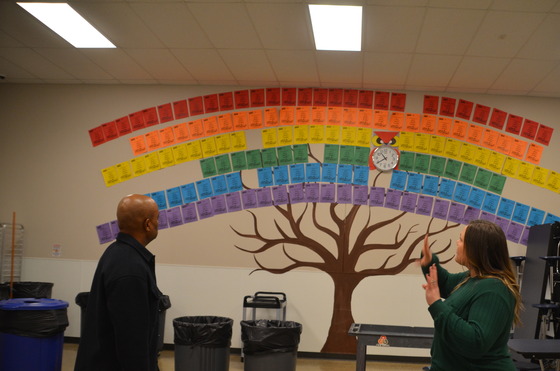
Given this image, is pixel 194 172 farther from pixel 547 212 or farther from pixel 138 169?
pixel 547 212

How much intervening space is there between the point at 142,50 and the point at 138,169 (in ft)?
5.29

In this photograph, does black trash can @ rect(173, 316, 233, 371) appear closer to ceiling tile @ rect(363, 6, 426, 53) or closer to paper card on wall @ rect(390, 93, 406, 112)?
ceiling tile @ rect(363, 6, 426, 53)

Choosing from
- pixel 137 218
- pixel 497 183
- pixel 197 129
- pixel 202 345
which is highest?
pixel 197 129

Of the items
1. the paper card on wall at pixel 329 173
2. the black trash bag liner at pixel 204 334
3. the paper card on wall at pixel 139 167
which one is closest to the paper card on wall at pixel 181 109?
the paper card on wall at pixel 139 167

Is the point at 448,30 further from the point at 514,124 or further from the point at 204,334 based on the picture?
the point at 204,334

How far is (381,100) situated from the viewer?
20.9 feet

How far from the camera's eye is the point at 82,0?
4387 mm

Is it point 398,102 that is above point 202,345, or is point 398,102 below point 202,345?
above

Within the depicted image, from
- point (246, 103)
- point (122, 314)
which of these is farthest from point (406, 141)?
point (122, 314)

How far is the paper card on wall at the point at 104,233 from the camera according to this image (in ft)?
21.6

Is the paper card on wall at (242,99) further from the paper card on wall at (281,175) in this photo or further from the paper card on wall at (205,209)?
the paper card on wall at (205,209)

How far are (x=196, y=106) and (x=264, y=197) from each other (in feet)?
4.15

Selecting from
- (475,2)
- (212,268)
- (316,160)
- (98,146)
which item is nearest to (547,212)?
(316,160)

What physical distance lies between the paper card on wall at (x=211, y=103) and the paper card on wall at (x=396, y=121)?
190cm
